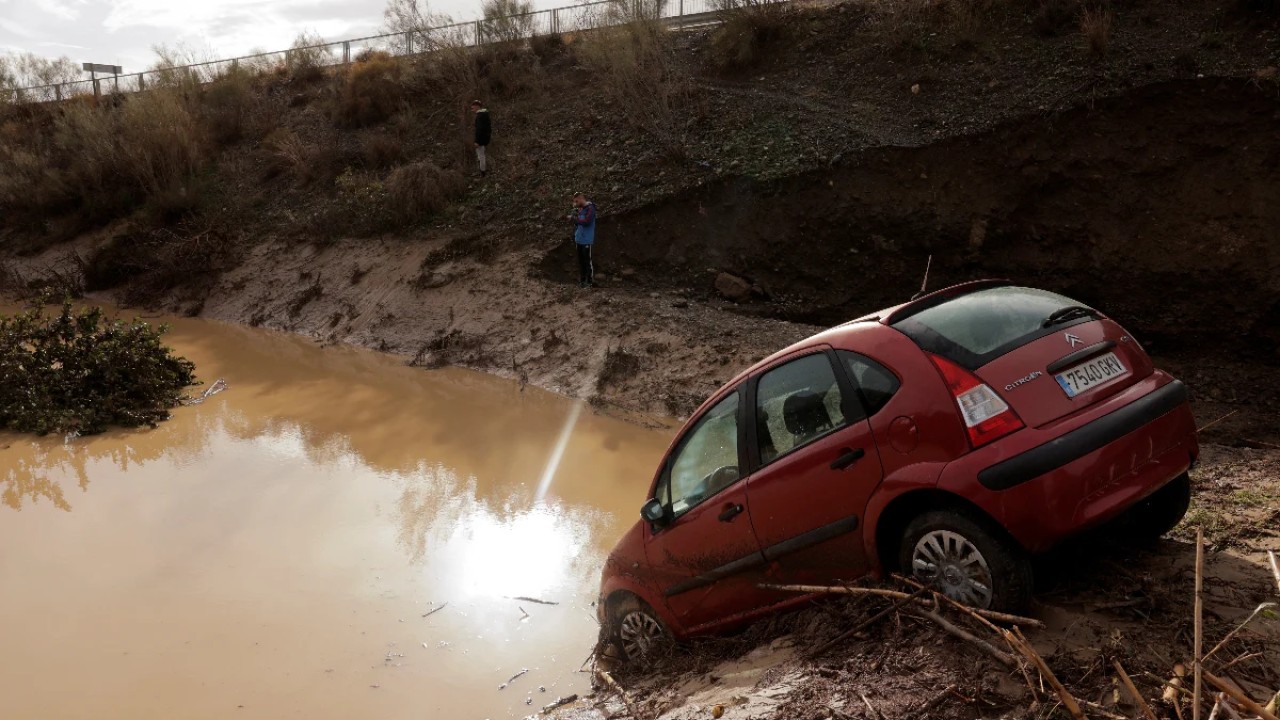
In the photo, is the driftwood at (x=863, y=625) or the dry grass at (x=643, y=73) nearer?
the driftwood at (x=863, y=625)

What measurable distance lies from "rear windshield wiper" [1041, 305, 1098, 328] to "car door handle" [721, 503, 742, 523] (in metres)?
1.65

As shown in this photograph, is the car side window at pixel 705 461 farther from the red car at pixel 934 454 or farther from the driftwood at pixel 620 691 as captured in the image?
the driftwood at pixel 620 691

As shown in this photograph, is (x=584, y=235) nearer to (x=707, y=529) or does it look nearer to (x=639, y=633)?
(x=639, y=633)

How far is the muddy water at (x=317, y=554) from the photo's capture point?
5906 millimetres

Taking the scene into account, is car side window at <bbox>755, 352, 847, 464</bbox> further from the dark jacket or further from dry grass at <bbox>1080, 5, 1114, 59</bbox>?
the dark jacket

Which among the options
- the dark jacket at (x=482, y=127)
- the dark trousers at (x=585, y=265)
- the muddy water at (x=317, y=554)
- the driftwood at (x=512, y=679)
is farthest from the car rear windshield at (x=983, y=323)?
the dark jacket at (x=482, y=127)

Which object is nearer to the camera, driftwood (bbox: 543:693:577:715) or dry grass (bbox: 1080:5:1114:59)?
driftwood (bbox: 543:693:577:715)

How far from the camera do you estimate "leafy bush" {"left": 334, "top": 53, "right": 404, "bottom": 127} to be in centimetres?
2358

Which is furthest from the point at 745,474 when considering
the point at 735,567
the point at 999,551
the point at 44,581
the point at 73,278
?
the point at 73,278

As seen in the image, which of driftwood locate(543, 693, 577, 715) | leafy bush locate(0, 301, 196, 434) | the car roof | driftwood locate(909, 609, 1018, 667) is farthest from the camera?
leafy bush locate(0, 301, 196, 434)

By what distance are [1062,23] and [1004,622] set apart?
14.5 metres

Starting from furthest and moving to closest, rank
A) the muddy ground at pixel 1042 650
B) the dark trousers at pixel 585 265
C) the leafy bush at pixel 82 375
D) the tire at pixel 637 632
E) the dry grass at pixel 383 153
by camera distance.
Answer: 1. the dry grass at pixel 383 153
2. the dark trousers at pixel 585 265
3. the leafy bush at pixel 82 375
4. the tire at pixel 637 632
5. the muddy ground at pixel 1042 650

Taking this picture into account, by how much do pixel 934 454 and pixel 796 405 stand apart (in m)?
0.79

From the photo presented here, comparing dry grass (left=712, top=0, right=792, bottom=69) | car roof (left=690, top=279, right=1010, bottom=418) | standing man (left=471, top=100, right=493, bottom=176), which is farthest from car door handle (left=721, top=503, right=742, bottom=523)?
dry grass (left=712, top=0, right=792, bottom=69)
